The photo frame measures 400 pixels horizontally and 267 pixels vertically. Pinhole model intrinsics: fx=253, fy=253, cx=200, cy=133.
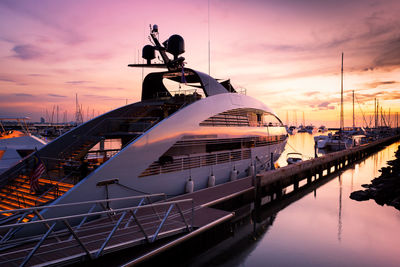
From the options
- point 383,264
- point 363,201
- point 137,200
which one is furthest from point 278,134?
point 137,200

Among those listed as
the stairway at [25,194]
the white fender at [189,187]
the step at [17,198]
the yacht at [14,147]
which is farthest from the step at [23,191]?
the yacht at [14,147]

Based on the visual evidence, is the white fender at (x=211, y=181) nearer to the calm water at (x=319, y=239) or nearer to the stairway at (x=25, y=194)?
the calm water at (x=319, y=239)

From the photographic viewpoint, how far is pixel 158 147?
10.1 m

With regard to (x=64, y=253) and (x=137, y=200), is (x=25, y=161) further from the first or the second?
(x=64, y=253)

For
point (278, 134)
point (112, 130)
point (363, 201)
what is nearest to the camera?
point (112, 130)

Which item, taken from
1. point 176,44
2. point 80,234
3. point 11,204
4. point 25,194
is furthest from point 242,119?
point 11,204

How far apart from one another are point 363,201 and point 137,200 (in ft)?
51.4

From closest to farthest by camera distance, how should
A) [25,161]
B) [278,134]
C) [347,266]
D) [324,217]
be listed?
[347,266] → [25,161] → [324,217] → [278,134]

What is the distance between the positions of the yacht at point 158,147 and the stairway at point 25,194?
0.04 metres

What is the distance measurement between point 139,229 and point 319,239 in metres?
8.76

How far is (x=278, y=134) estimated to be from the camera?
22016mm

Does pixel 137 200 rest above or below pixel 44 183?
below

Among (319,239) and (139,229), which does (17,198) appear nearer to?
(139,229)

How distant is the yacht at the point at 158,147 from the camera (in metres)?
8.85
